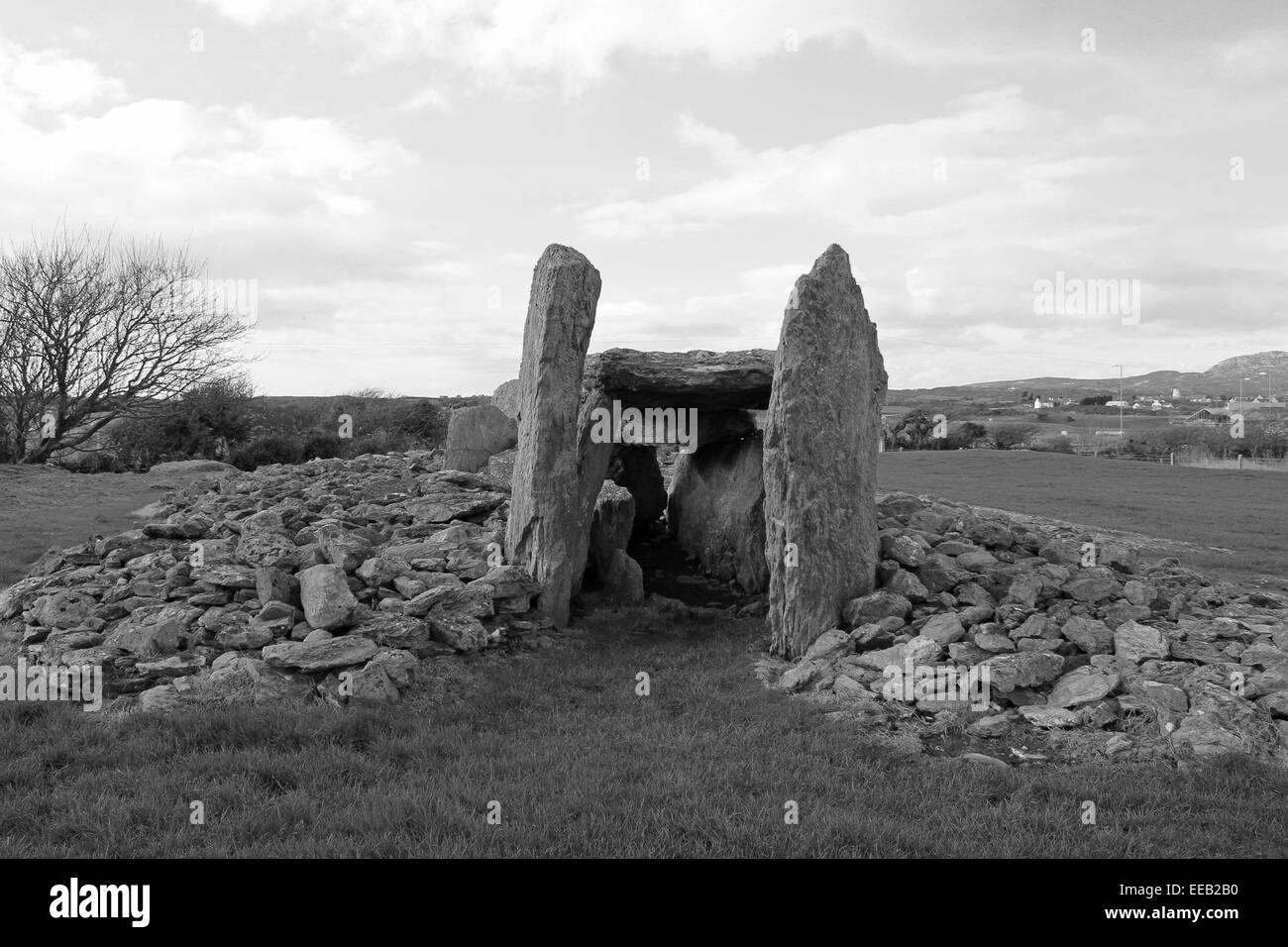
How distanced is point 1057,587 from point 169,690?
8.98m

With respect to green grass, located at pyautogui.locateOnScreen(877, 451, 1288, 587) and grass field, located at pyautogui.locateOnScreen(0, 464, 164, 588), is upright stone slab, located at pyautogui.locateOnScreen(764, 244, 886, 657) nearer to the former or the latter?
green grass, located at pyautogui.locateOnScreen(877, 451, 1288, 587)

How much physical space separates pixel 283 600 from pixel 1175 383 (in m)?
161

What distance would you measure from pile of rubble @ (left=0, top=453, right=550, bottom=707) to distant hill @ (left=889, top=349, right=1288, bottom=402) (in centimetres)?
10534

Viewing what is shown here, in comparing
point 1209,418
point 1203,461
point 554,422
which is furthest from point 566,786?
point 1209,418

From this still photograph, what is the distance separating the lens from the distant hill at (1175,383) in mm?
121125

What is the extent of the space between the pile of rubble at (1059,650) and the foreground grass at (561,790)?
0.69 meters

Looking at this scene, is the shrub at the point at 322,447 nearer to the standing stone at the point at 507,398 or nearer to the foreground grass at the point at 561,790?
the standing stone at the point at 507,398

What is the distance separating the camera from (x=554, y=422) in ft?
34.6

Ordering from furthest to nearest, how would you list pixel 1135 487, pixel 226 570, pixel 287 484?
pixel 1135 487
pixel 287 484
pixel 226 570

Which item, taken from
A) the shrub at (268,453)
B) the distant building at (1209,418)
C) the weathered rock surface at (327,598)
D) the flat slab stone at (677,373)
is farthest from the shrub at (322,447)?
the distant building at (1209,418)

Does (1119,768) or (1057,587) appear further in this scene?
(1057,587)
